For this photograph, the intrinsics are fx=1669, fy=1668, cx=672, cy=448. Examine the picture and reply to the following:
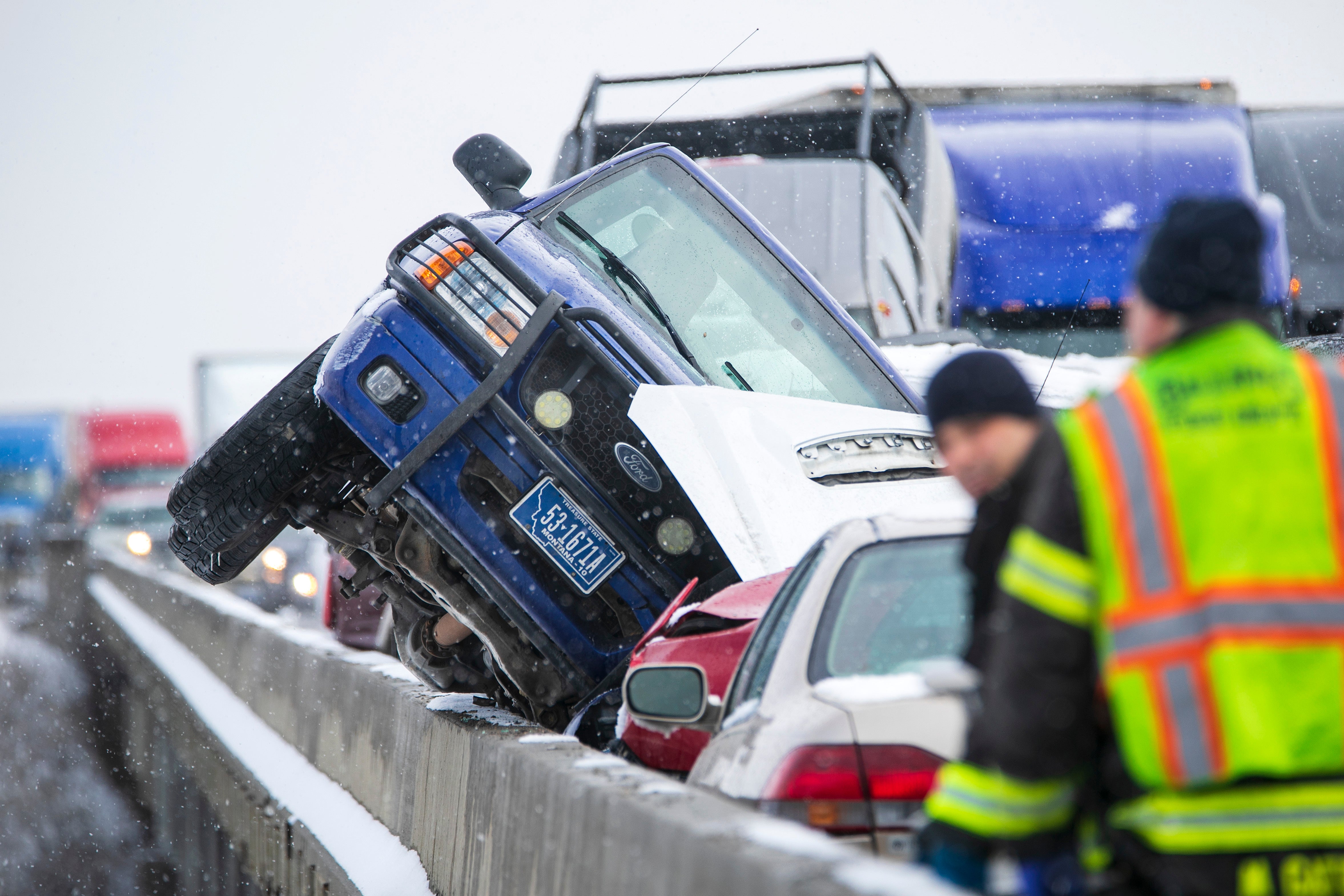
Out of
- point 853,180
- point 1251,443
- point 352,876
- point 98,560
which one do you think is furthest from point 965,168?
point 98,560

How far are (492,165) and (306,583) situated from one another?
40.6 feet

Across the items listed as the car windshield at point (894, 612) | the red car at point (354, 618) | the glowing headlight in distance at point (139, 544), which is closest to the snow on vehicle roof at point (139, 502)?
the glowing headlight in distance at point (139, 544)

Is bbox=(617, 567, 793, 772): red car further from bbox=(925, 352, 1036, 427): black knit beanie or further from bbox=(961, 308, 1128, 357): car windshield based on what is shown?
bbox=(961, 308, 1128, 357): car windshield

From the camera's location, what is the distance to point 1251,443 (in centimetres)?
207

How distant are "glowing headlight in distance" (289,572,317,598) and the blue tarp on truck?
9146 millimetres

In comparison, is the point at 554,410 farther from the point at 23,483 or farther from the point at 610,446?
the point at 23,483

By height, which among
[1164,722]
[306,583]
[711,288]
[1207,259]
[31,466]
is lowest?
[1164,722]

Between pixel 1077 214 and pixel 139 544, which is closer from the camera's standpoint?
pixel 1077 214

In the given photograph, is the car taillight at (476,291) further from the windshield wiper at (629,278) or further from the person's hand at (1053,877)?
the person's hand at (1053,877)

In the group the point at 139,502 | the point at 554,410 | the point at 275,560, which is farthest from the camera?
the point at 139,502

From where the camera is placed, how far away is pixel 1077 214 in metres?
11.4

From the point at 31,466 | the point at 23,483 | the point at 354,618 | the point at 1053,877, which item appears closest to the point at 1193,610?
the point at 1053,877

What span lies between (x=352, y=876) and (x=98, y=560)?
66.9ft

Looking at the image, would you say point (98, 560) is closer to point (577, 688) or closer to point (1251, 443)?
point (577, 688)
